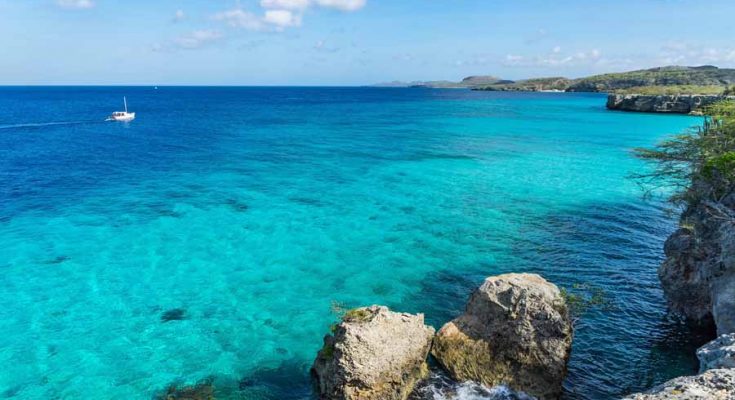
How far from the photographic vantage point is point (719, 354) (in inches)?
467

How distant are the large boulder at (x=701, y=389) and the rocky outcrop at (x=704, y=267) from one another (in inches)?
366

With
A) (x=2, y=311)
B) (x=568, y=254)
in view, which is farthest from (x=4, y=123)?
(x=568, y=254)

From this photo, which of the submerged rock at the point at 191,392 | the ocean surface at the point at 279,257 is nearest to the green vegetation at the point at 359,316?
the ocean surface at the point at 279,257

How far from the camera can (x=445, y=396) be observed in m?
17.5

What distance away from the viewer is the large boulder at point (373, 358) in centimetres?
1678

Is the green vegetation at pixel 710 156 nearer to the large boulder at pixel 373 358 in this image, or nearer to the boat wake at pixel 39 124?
the large boulder at pixel 373 358

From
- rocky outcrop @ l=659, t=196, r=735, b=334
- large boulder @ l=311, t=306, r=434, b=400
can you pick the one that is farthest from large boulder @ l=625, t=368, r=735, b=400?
rocky outcrop @ l=659, t=196, r=735, b=334

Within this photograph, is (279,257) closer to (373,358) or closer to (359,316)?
(359,316)

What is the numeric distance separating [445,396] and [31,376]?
689 inches

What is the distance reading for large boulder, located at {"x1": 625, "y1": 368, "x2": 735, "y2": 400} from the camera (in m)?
9.37

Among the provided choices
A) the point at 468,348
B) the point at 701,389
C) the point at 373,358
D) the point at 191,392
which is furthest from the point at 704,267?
the point at 191,392

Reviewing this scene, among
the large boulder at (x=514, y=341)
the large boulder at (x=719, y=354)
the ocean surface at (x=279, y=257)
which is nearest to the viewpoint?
the large boulder at (x=719, y=354)

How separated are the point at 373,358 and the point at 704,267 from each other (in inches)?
628

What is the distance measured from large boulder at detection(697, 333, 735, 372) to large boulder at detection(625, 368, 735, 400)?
4.18 feet
